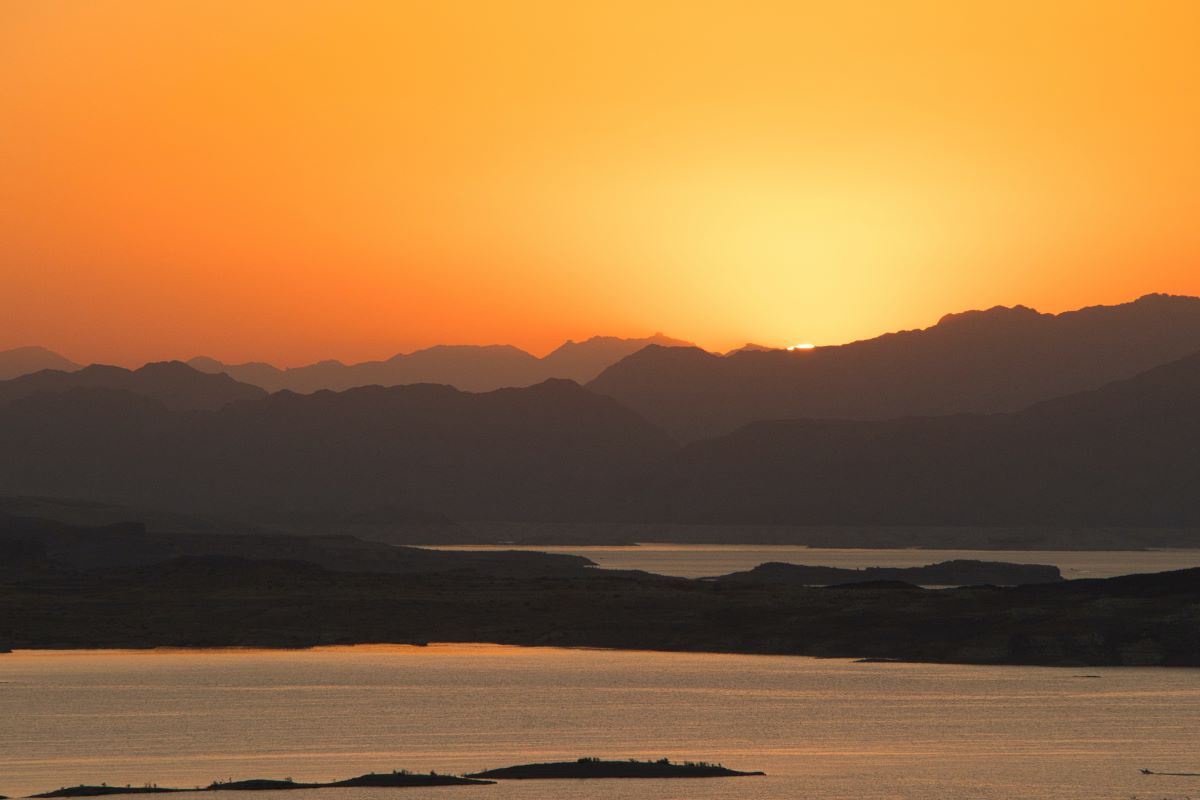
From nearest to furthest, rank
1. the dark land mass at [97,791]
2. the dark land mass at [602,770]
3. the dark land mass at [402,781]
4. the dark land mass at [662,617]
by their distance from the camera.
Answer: the dark land mass at [97,791] → the dark land mass at [402,781] → the dark land mass at [602,770] → the dark land mass at [662,617]

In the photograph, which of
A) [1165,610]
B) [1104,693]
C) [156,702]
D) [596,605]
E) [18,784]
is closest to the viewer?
[18,784]

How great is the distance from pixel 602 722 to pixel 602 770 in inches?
663

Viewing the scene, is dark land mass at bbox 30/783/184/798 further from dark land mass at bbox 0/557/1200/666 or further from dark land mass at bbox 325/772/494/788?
dark land mass at bbox 0/557/1200/666

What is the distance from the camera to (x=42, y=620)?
364 ft

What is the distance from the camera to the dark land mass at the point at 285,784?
49.2m

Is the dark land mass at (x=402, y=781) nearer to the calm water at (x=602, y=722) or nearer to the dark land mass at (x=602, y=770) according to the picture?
the calm water at (x=602, y=722)

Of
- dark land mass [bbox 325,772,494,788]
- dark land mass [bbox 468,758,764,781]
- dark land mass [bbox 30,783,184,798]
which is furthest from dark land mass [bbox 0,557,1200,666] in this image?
dark land mass [bbox 30,783,184,798]

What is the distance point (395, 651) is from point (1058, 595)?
3760 centimetres

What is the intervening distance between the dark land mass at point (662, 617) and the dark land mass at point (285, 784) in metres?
51.8

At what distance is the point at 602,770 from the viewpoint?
53.2m

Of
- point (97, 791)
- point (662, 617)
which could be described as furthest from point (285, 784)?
point (662, 617)

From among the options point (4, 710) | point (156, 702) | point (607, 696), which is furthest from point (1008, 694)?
point (4, 710)

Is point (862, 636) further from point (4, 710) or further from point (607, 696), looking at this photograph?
point (4, 710)

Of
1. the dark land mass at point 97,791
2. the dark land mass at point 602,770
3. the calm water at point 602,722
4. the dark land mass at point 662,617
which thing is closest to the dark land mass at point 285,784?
the dark land mass at point 97,791
